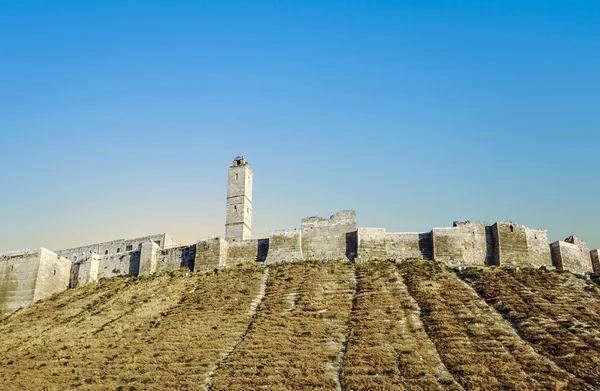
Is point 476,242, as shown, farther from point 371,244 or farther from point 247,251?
point 247,251

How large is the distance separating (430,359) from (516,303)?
36.6 feet

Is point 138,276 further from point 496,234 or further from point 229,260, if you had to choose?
point 496,234

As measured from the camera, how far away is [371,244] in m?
50.4

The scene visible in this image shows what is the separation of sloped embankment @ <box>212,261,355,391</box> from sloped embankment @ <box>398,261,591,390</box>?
5.02m

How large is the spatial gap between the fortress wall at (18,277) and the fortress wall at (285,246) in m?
20.6

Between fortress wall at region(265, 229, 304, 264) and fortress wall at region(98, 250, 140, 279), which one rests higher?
fortress wall at region(265, 229, 304, 264)

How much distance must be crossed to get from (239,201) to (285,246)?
9800 millimetres

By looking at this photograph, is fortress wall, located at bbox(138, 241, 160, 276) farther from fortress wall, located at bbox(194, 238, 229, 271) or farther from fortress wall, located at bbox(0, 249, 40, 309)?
fortress wall, located at bbox(0, 249, 40, 309)

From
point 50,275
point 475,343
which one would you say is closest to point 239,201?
point 50,275

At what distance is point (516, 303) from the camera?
36.1 metres

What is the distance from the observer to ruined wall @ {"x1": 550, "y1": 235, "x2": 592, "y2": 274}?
49.0 meters

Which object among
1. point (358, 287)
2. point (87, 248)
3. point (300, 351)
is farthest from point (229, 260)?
point (300, 351)

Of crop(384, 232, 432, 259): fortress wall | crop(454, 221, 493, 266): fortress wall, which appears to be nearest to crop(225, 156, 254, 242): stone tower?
crop(384, 232, 432, 259): fortress wall

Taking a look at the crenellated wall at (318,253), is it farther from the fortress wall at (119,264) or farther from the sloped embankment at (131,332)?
the sloped embankment at (131,332)
